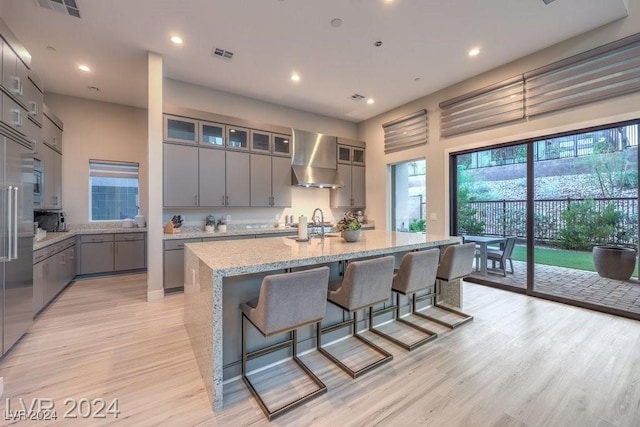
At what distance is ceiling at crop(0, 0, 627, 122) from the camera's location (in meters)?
2.85

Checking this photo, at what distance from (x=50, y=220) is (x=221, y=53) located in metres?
3.98

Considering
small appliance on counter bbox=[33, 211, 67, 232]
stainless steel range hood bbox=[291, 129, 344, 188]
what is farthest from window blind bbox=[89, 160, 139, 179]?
stainless steel range hood bbox=[291, 129, 344, 188]

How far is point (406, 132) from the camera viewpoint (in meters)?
5.42

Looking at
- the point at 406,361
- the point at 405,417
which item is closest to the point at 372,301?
the point at 406,361

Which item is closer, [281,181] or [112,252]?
[112,252]

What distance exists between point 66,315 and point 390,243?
3.80 m

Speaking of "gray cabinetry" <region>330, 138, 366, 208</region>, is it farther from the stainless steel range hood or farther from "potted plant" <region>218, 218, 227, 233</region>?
"potted plant" <region>218, 218, 227, 233</region>

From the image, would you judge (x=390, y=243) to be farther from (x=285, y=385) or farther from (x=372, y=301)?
(x=285, y=385)

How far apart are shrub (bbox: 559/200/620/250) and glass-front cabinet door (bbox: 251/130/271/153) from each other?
4.59 m

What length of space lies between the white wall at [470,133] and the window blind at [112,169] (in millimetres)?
4995

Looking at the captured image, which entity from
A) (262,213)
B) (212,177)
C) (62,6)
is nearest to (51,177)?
(212,177)

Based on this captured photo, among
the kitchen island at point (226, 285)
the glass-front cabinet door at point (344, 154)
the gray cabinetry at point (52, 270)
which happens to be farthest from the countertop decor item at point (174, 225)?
the glass-front cabinet door at point (344, 154)

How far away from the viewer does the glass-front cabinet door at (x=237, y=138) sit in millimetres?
4613

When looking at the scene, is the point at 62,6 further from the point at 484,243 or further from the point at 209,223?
the point at 484,243
